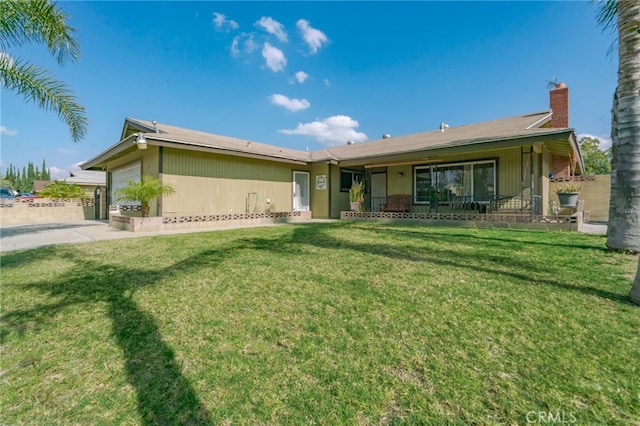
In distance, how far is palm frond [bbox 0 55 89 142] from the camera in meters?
6.35

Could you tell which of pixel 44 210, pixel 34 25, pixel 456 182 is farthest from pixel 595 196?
pixel 44 210

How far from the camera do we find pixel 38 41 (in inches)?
250

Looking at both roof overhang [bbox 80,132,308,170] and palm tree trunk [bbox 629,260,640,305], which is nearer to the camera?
palm tree trunk [bbox 629,260,640,305]

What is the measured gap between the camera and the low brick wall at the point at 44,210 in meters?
13.7

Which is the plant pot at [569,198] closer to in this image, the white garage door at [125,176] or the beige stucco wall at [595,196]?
the beige stucco wall at [595,196]

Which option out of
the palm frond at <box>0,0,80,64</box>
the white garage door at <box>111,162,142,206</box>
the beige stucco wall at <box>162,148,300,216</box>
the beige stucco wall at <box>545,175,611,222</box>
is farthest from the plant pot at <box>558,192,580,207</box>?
the white garage door at <box>111,162,142,206</box>

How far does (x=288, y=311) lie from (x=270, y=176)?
34.6ft

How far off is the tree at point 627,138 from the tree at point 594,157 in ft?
92.8

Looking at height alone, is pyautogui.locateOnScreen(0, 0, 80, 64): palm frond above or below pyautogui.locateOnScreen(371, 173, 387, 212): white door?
above

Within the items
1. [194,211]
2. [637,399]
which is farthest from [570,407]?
[194,211]

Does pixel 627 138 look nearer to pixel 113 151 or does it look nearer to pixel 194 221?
pixel 194 221

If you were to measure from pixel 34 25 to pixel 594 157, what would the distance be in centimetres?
3668

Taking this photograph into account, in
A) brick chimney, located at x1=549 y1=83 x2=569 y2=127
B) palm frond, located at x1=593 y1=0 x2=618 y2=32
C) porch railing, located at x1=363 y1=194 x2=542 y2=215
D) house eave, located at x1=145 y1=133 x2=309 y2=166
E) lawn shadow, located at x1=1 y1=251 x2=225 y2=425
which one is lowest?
lawn shadow, located at x1=1 y1=251 x2=225 y2=425

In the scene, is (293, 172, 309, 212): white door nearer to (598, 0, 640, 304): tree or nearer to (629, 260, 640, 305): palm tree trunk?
(598, 0, 640, 304): tree
